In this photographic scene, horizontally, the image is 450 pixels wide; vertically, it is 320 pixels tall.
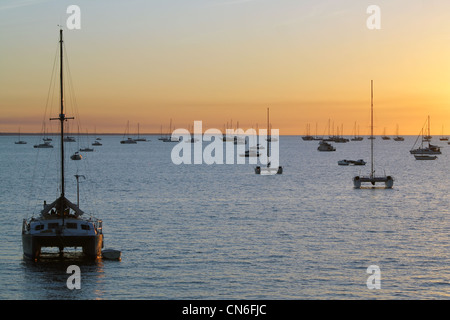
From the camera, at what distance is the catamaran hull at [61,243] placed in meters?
44.0

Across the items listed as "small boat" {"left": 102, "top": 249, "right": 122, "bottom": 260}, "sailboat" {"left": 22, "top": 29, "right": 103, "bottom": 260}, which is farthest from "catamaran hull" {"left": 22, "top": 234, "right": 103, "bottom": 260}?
"small boat" {"left": 102, "top": 249, "right": 122, "bottom": 260}

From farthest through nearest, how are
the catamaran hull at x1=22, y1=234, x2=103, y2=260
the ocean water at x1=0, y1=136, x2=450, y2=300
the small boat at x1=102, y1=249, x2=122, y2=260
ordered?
1. the small boat at x1=102, y1=249, x2=122, y2=260
2. the catamaran hull at x1=22, y1=234, x2=103, y2=260
3. the ocean water at x1=0, y1=136, x2=450, y2=300

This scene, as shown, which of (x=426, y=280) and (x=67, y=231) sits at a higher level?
(x=67, y=231)

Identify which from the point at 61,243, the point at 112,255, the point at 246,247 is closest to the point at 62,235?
the point at 61,243

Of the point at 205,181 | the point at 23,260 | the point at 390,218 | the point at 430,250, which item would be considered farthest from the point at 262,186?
the point at 23,260

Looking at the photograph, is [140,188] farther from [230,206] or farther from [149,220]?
[149,220]

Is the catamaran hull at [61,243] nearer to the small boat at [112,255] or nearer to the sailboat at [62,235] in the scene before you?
the sailboat at [62,235]

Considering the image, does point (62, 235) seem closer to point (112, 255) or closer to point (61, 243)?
point (61, 243)

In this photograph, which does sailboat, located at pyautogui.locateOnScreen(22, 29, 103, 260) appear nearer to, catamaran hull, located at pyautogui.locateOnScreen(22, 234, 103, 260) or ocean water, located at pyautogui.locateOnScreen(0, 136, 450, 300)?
catamaran hull, located at pyautogui.locateOnScreen(22, 234, 103, 260)

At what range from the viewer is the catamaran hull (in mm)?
43969

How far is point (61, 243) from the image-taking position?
43812mm

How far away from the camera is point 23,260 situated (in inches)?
1831

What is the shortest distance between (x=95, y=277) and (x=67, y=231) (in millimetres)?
4396

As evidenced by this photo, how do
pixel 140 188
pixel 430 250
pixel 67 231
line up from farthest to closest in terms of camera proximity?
pixel 140 188, pixel 430 250, pixel 67 231
